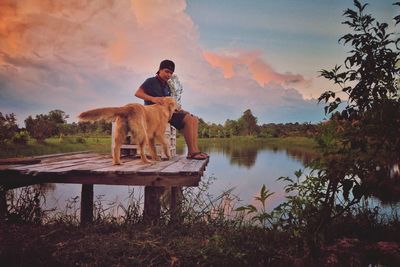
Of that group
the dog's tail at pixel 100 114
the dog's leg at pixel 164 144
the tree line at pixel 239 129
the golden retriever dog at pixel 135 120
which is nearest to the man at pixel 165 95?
the golden retriever dog at pixel 135 120

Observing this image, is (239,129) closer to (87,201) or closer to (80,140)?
(80,140)

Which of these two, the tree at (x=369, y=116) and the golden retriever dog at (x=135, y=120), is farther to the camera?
the golden retriever dog at (x=135, y=120)

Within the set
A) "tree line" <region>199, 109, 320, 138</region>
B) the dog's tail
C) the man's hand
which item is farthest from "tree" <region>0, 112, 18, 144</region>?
"tree line" <region>199, 109, 320, 138</region>

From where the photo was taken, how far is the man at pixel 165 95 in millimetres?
5445

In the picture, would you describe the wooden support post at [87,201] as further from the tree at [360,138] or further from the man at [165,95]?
the tree at [360,138]

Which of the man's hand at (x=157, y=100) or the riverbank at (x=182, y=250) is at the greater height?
the man's hand at (x=157, y=100)

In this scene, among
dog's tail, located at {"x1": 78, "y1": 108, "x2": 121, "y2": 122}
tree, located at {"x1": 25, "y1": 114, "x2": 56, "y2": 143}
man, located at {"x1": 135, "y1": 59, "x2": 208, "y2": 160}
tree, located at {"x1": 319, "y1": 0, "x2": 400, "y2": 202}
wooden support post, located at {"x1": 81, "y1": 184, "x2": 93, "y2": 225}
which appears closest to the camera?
tree, located at {"x1": 319, "y1": 0, "x2": 400, "y2": 202}

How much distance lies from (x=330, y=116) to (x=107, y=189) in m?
8.05

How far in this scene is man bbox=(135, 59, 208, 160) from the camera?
5445mm

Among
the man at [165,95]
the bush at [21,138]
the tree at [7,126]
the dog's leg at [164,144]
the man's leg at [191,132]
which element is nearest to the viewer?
the dog's leg at [164,144]

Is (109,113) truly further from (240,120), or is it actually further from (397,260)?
(240,120)

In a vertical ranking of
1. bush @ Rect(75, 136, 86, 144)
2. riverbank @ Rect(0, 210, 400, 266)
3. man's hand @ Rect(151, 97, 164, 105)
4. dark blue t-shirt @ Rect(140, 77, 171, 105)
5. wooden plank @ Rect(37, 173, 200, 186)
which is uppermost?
dark blue t-shirt @ Rect(140, 77, 171, 105)

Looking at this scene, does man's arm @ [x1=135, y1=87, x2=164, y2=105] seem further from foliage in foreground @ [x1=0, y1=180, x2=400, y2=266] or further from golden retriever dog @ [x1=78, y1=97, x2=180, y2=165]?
foliage in foreground @ [x1=0, y1=180, x2=400, y2=266]

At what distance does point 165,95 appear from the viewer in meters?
5.71
